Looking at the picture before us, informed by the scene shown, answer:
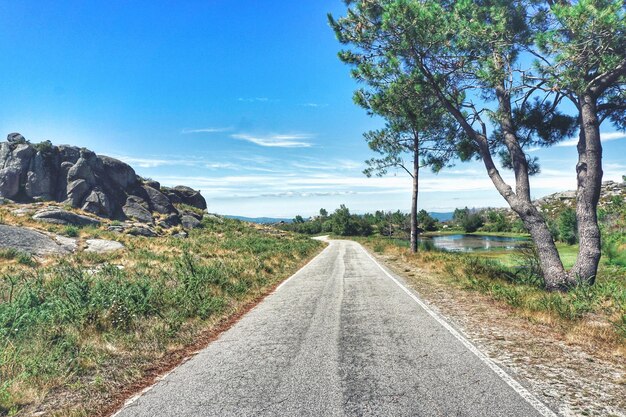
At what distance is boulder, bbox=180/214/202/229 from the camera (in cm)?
5791

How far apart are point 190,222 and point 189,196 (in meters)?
22.8

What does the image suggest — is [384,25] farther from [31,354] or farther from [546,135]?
[31,354]

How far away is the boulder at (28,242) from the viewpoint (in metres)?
20.7

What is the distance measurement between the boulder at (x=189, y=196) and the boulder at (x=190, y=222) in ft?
58.1

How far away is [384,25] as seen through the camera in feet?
35.7

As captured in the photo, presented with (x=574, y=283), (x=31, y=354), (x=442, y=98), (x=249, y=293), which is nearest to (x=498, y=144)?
(x=442, y=98)

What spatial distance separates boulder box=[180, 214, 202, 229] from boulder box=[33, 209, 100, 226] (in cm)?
1718

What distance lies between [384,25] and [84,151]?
60457 millimetres

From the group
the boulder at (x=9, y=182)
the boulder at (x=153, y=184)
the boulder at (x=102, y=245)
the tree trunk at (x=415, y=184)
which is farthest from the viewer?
the boulder at (x=153, y=184)

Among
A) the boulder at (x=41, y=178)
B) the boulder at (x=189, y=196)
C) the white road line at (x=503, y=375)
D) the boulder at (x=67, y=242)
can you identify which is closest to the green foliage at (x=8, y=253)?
the boulder at (x=67, y=242)

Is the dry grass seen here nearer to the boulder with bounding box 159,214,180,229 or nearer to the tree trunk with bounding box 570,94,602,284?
the tree trunk with bounding box 570,94,602,284

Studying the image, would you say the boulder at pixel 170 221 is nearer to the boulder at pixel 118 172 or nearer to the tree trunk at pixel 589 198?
the boulder at pixel 118 172

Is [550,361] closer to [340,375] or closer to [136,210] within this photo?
[340,375]

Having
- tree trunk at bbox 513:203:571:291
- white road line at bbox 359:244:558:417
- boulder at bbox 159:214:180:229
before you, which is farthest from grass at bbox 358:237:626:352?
boulder at bbox 159:214:180:229
